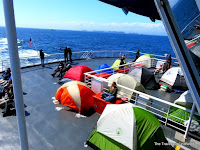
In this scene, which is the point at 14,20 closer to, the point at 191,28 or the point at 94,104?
the point at 191,28

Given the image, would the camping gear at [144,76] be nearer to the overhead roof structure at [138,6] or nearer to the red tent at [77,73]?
the red tent at [77,73]

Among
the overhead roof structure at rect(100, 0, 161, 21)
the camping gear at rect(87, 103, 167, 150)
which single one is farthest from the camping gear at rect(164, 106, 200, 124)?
the overhead roof structure at rect(100, 0, 161, 21)

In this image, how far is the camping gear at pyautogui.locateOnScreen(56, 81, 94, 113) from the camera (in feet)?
25.5

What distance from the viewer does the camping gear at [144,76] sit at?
11.7m

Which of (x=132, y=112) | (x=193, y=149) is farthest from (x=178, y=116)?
(x=132, y=112)

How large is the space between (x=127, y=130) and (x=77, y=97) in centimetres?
368

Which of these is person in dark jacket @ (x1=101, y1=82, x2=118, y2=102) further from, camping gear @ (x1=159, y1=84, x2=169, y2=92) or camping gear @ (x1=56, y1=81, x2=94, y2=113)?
camping gear @ (x1=159, y1=84, x2=169, y2=92)

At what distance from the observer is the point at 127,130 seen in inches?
188

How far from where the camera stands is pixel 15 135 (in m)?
6.22

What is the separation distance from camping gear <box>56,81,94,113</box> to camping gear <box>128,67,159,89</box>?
16.8 feet

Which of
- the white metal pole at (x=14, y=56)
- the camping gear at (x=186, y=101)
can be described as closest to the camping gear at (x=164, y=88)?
the camping gear at (x=186, y=101)

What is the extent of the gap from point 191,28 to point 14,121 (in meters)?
8.01

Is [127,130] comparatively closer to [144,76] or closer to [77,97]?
[77,97]

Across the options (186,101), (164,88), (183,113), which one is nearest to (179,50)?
(186,101)
